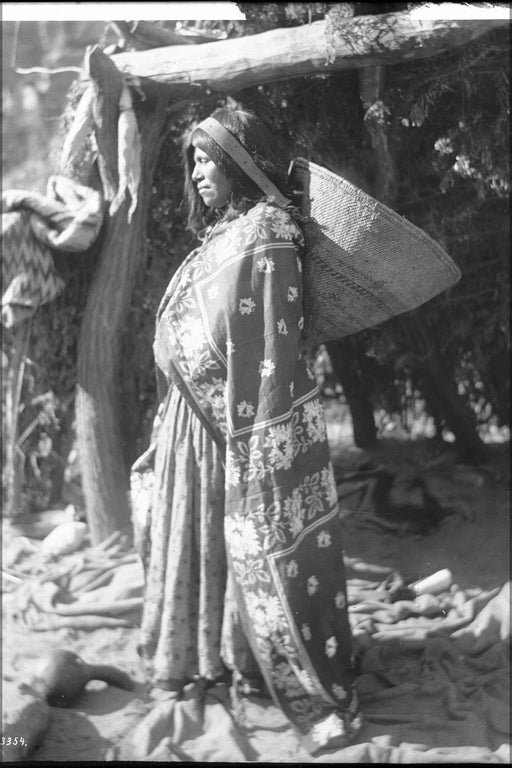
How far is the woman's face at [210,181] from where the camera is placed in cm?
262

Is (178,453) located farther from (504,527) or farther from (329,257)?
(504,527)

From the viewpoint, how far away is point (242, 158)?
8.43ft

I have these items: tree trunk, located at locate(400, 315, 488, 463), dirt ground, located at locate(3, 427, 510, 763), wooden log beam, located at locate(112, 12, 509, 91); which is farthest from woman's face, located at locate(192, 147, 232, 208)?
tree trunk, located at locate(400, 315, 488, 463)

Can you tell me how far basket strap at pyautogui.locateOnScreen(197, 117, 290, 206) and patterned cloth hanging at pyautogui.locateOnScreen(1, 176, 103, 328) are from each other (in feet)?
2.51

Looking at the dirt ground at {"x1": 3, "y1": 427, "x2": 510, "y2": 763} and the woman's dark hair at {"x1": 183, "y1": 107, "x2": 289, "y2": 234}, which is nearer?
the woman's dark hair at {"x1": 183, "y1": 107, "x2": 289, "y2": 234}

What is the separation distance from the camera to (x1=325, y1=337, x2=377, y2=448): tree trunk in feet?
13.1

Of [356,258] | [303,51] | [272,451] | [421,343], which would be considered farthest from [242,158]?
[421,343]

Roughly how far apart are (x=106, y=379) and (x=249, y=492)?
3.35 feet

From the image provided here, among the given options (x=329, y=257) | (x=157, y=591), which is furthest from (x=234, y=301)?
(x=157, y=591)

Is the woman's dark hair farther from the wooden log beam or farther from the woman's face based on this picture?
the wooden log beam

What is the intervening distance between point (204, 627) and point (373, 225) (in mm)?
1374

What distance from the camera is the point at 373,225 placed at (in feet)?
8.39

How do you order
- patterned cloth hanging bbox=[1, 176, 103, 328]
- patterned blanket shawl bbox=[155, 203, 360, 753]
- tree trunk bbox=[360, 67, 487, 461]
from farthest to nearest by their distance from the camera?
patterned cloth hanging bbox=[1, 176, 103, 328]
tree trunk bbox=[360, 67, 487, 461]
patterned blanket shawl bbox=[155, 203, 360, 753]

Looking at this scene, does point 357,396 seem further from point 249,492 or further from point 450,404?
point 249,492
